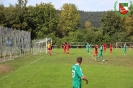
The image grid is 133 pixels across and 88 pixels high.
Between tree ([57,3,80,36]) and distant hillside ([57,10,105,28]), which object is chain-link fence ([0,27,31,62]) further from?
distant hillside ([57,10,105,28])

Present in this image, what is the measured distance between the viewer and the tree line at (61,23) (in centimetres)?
9462

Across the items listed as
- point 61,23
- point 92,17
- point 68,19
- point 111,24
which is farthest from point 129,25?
point 92,17

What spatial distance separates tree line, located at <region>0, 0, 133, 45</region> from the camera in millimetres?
94625

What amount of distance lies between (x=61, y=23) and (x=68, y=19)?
10.5 feet

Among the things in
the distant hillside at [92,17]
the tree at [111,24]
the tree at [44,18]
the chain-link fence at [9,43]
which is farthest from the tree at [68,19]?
the distant hillside at [92,17]

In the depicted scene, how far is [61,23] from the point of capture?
11556 centimetres

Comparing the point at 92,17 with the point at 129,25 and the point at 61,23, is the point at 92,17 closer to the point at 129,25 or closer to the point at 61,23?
the point at 61,23

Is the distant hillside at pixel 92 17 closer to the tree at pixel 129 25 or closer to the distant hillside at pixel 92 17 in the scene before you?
the distant hillside at pixel 92 17

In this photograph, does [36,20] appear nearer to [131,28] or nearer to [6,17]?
[6,17]

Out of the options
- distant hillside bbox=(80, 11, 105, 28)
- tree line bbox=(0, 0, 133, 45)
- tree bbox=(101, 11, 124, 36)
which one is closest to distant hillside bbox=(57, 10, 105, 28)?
distant hillside bbox=(80, 11, 105, 28)

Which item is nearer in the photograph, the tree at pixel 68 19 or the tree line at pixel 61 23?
the tree line at pixel 61 23

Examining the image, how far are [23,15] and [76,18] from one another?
2530 centimetres

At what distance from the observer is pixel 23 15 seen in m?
96.3

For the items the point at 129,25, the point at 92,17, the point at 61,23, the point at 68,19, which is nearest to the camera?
the point at 129,25
